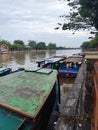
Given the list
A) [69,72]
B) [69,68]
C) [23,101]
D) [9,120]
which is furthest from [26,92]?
[69,68]

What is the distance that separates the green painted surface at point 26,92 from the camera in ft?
12.9

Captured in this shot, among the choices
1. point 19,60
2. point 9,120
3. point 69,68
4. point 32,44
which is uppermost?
point 32,44

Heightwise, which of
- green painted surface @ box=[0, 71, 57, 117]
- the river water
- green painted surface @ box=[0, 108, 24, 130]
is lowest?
the river water

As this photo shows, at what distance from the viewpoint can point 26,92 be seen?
4.73 m

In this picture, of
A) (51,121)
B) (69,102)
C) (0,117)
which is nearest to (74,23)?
(51,121)

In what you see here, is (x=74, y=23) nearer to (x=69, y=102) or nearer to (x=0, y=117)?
(x=69, y=102)

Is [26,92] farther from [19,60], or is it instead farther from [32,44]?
[32,44]

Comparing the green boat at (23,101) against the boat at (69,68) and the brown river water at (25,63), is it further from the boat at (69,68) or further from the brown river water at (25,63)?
the boat at (69,68)

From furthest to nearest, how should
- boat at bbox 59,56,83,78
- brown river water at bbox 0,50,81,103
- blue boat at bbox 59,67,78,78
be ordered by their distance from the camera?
boat at bbox 59,56,83,78
blue boat at bbox 59,67,78,78
brown river water at bbox 0,50,81,103

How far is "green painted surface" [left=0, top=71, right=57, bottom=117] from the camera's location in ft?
12.9

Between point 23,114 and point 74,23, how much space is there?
11.6 m

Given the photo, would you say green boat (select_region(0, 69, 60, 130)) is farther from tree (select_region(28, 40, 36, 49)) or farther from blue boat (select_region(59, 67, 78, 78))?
tree (select_region(28, 40, 36, 49))

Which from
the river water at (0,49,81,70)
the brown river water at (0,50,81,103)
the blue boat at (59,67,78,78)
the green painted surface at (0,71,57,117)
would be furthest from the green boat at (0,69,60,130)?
the blue boat at (59,67,78,78)

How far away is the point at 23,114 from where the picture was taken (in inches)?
142
